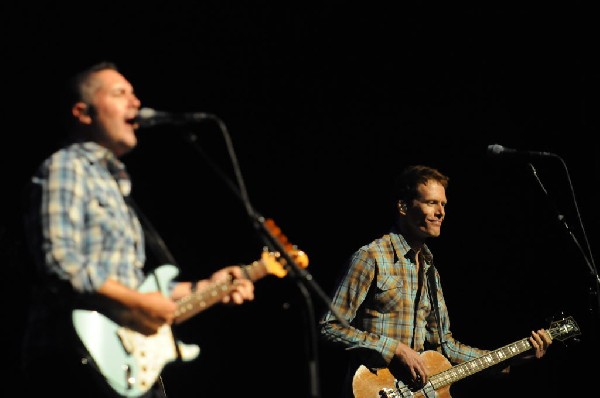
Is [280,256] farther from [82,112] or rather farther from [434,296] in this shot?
[434,296]

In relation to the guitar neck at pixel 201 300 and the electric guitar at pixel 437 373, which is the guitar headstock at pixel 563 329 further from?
the guitar neck at pixel 201 300

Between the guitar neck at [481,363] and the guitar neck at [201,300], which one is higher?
the guitar neck at [201,300]

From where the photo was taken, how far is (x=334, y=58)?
5340mm

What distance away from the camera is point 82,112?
2654 millimetres

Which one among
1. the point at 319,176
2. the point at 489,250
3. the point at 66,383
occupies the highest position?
the point at 319,176

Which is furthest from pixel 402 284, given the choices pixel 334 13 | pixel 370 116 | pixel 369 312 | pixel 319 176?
pixel 334 13

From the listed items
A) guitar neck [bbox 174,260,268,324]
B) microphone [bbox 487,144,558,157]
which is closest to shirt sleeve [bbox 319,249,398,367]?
microphone [bbox 487,144,558,157]

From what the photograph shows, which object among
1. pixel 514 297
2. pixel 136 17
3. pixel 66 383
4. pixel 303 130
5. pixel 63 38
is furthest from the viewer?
pixel 514 297

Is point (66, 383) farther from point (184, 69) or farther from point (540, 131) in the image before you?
point (540, 131)

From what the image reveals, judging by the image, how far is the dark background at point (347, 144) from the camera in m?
4.54

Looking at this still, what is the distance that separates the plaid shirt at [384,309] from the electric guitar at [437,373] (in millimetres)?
68

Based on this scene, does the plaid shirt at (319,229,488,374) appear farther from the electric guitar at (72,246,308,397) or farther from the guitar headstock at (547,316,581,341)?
the electric guitar at (72,246,308,397)

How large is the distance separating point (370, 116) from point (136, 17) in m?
1.96

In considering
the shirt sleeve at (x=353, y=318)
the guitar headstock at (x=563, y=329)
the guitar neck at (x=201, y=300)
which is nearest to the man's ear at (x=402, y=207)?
the shirt sleeve at (x=353, y=318)
